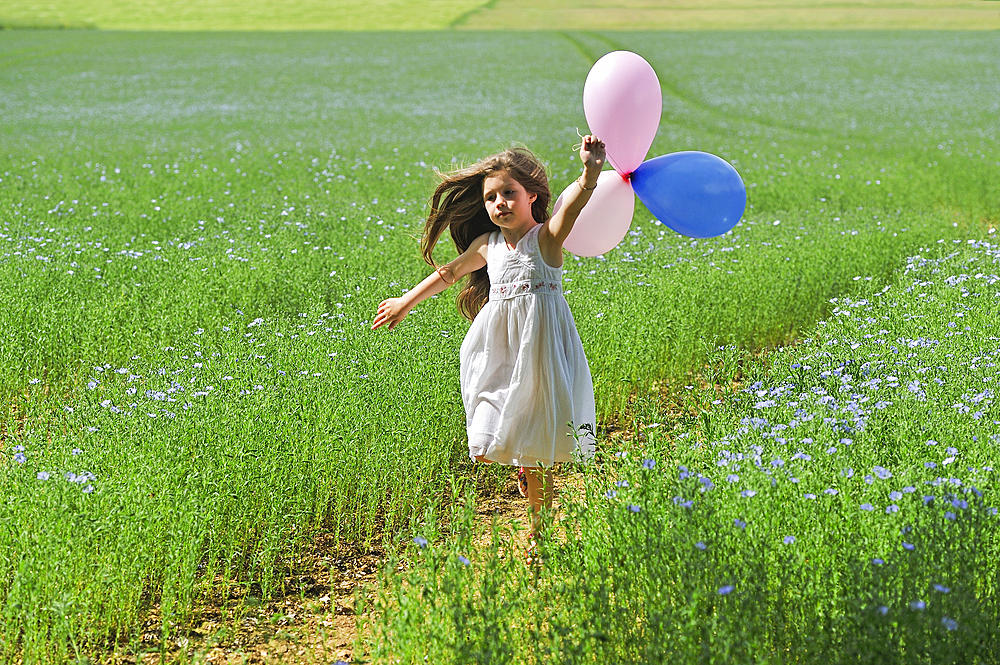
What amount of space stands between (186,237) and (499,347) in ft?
19.7

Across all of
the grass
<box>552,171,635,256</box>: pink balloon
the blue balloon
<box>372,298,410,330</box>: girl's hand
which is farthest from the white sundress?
the grass

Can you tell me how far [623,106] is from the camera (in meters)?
3.34

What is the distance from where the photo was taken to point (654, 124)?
353cm

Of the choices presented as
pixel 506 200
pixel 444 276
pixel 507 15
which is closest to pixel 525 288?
pixel 506 200

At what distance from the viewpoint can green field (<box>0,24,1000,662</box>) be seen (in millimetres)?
2365

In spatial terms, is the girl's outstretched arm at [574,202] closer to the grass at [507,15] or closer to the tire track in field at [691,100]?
the tire track in field at [691,100]

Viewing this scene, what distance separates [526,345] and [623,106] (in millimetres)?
1003

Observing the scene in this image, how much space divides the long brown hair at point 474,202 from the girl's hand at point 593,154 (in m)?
0.41

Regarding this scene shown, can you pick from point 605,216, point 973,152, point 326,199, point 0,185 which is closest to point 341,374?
point 605,216

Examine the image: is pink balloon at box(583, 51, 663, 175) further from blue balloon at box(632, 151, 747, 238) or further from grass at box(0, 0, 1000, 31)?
grass at box(0, 0, 1000, 31)

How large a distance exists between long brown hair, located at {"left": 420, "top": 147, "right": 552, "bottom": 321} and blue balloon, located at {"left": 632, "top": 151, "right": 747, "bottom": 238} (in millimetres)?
443

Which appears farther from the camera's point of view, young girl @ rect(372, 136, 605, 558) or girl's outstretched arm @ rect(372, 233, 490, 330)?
girl's outstretched arm @ rect(372, 233, 490, 330)

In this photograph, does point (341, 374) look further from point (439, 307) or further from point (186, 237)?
point (186, 237)

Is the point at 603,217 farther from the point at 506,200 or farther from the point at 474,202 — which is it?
the point at 474,202
